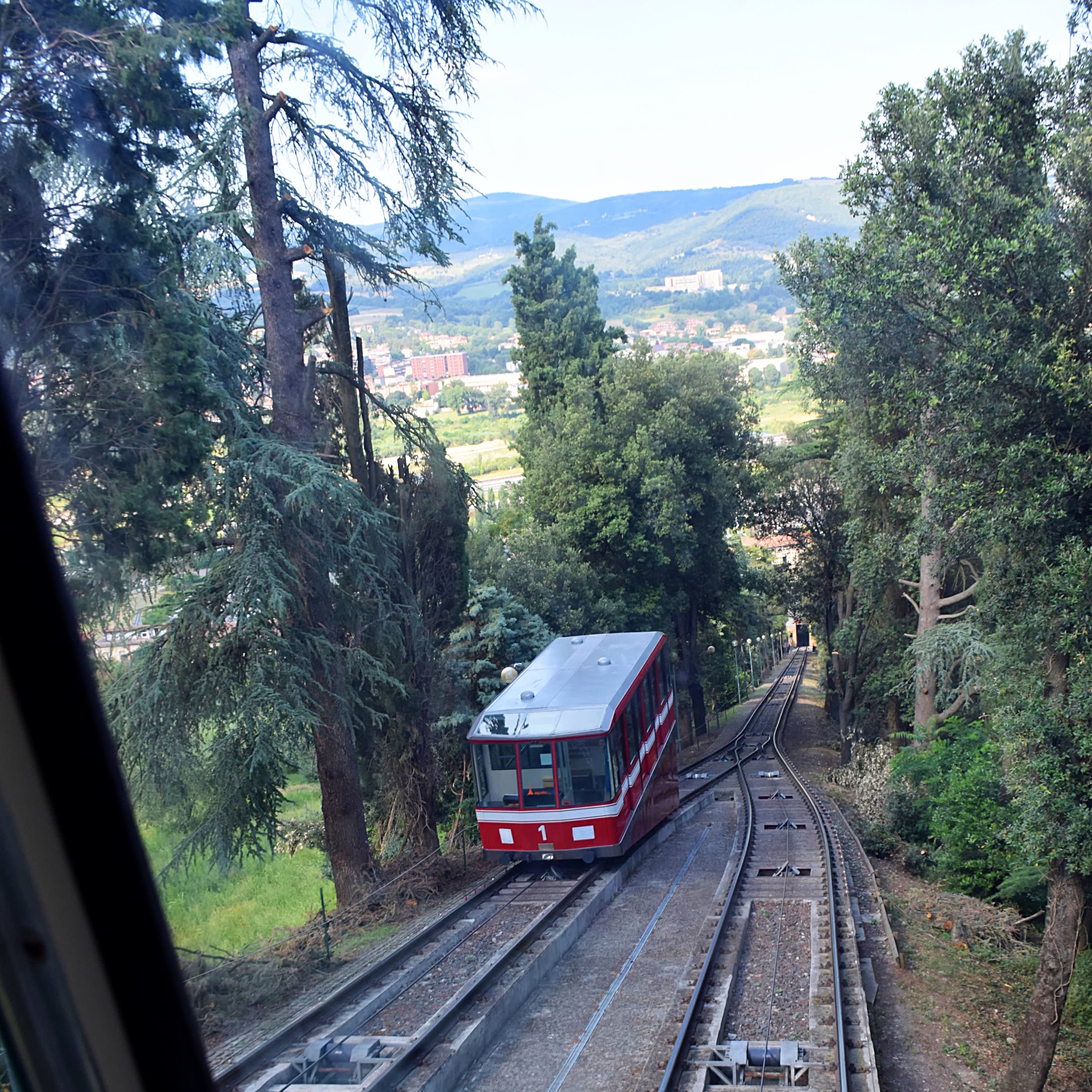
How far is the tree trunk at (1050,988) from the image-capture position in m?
10.1

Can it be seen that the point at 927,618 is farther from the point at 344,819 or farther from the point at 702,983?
the point at 702,983

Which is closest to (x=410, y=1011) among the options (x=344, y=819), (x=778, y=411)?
(x=344, y=819)

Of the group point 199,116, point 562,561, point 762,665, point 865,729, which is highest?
point 199,116

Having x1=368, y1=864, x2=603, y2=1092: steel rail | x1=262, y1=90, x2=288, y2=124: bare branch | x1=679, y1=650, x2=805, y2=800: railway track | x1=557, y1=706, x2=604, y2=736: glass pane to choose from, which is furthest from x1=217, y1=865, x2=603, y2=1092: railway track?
→ x1=679, y1=650, x2=805, y2=800: railway track

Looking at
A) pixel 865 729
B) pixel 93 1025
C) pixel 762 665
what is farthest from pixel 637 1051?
pixel 762 665

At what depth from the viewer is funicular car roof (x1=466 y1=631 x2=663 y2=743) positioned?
15.2 metres

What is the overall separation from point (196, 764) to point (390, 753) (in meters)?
5.57

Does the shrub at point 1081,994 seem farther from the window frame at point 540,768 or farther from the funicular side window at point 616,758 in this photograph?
the window frame at point 540,768

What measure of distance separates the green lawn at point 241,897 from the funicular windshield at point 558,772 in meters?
3.34

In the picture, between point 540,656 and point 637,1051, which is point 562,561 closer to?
point 540,656

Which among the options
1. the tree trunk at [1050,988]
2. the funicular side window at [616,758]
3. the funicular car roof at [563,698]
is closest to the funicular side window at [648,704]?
the funicular car roof at [563,698]

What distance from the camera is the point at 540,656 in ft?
62.5

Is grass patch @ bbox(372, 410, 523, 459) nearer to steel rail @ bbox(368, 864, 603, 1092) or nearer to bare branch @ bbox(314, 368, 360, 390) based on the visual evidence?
bare branch @ bbox(314, 368, 360, 390)

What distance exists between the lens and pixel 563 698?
1581cm
